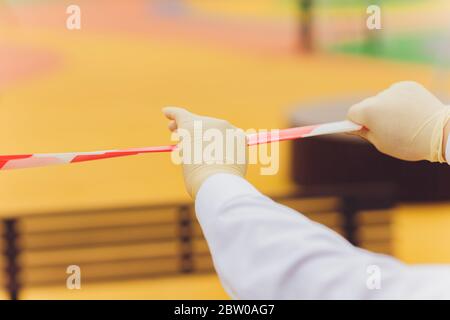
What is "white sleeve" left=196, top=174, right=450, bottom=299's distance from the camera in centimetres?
87

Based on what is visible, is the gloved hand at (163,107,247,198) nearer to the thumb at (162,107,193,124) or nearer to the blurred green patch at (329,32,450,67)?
the thumb at (162,107,193,124)

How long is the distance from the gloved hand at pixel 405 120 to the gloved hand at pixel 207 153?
210 mm

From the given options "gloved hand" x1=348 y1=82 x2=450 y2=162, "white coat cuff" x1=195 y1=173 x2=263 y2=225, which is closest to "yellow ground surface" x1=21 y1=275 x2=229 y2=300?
"gloved hand" x1=348 y1=82 x2=450 y2=162

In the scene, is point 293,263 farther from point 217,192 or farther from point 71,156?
point 71,156

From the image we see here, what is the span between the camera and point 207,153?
40.0 inches

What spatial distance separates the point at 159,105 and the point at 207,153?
4.53 meters

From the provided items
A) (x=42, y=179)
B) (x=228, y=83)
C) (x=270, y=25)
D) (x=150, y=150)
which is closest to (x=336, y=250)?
(x=150, y=150)

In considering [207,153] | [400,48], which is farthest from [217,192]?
[400,48]

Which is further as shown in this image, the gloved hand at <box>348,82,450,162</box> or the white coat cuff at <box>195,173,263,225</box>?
the gloved hand at <box>348,82,450,162</box>

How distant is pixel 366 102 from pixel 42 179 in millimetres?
3048

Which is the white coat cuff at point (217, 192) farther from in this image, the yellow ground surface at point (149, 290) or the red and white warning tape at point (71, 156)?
the yellow ground surface at point (149, 290)

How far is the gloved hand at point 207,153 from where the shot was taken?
1.00 meters

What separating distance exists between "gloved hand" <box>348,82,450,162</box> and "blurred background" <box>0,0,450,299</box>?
4.67ft
